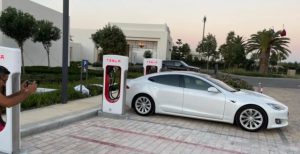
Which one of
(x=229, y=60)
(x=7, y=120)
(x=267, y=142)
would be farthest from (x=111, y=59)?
(x=229, y=60)

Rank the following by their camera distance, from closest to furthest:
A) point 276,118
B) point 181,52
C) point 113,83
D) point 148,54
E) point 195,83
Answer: point 276,118 → point 195,83 → point 113,83 → point 148,54 → point 181,52

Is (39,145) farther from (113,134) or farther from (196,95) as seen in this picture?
(196,95)

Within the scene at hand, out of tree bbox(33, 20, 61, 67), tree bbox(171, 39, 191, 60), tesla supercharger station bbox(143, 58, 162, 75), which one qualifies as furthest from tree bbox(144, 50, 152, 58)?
tesla supercharger station bbox(143, 58, 162, 75)

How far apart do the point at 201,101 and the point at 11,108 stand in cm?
481

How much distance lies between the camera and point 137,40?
47156 millimetres

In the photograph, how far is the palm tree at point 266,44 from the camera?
38062 mm

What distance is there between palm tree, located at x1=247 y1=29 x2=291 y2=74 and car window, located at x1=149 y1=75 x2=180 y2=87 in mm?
33208

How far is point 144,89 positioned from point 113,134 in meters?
2.35

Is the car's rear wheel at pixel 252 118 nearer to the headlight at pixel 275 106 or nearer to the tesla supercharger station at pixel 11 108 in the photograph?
the headlight at pixel 275 106

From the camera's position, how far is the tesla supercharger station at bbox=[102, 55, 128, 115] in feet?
25.9

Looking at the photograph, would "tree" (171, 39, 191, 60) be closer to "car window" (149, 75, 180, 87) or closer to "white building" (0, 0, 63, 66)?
"white building" (0, 0, 63, 66)

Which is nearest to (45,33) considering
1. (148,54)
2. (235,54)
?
(148,54)

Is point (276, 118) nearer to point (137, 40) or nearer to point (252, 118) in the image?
point (252, 118)

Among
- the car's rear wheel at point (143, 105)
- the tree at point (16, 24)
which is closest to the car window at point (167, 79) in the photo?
the car's rear wheel at point (143, 105)
